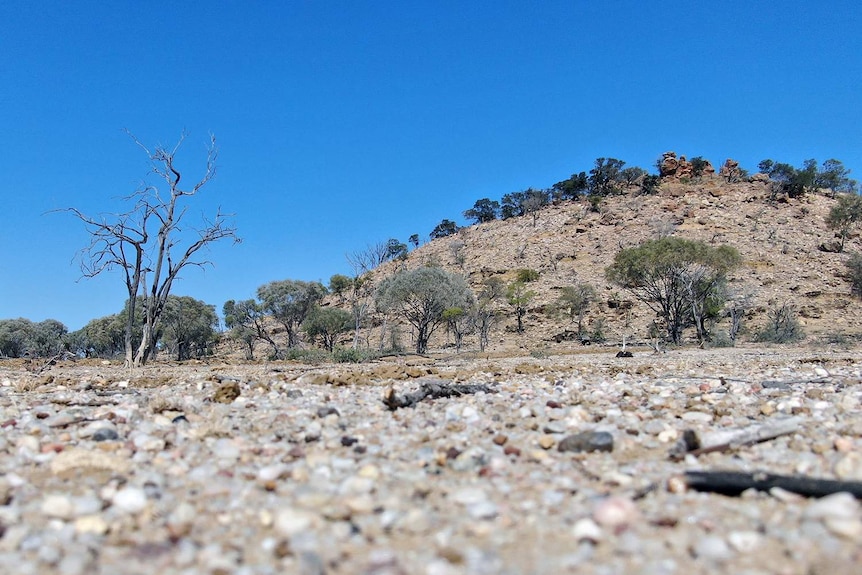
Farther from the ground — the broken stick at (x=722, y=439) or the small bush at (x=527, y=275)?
the small bush at (x=527, y=275)

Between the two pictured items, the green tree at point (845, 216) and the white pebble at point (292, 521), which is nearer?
the white pebble at point (292, 521)

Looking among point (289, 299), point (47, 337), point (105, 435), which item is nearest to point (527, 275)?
point (289, 299)

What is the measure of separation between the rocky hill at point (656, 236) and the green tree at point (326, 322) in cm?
668

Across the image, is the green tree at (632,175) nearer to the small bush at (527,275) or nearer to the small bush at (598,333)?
the small bush at (527,275)

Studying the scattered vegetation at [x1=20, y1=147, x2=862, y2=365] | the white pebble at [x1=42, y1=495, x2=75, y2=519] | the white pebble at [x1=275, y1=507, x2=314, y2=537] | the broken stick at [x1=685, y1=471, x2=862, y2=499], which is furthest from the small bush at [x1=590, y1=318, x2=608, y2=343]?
the white pebble at [x1=42, y1=495, x2=75, y2=519]

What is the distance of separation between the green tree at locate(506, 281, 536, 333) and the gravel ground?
122ft

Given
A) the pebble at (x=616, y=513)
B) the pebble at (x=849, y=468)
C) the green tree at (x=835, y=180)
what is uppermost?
the green tree at (x=835, y=180)

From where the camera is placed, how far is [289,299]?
38812 millimetres

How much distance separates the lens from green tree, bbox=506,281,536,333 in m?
42.1

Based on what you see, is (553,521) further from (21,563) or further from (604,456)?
(21,563)

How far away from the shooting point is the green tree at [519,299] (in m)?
42.1

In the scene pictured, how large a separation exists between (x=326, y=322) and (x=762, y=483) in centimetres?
3639

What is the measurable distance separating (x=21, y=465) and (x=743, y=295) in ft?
142

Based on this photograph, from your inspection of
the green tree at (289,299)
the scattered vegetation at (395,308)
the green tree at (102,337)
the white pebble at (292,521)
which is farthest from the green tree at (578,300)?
the white pebble at (292,521)
